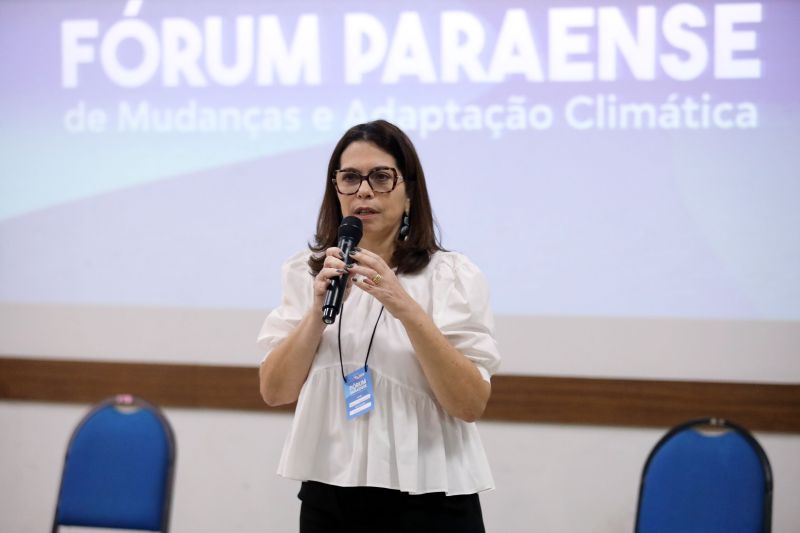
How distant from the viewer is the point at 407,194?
6.28 ft

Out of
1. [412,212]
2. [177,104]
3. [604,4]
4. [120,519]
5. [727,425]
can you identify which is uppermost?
[604,4]

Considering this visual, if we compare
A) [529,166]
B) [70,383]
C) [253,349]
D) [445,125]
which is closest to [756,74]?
[529,166]

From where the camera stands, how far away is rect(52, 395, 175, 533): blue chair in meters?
2.43

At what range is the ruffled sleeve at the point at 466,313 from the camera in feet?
5.90

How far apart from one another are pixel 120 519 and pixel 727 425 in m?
1.64

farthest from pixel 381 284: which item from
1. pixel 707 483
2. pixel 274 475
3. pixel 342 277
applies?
pixel 274 475

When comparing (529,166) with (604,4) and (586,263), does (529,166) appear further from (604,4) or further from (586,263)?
(604,4)

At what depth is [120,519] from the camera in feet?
8.07

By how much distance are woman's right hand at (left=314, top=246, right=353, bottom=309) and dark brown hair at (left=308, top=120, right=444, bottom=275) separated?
0.67 feet

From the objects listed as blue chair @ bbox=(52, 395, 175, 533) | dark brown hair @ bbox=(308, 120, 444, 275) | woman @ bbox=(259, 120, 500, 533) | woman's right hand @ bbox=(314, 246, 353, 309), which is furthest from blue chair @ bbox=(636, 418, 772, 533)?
blue chair @ bbox=(52, 395, 175, 533)

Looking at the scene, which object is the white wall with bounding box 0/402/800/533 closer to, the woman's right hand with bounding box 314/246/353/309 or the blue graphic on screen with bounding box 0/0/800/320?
the blue graphic on screen with bounding box 0/0/800/320

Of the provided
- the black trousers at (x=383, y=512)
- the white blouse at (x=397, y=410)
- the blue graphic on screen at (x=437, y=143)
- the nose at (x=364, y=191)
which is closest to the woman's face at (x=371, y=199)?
the nose at (x=364, y=191)

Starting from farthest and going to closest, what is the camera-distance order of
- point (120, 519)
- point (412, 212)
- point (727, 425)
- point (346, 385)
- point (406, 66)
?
point (406, 66), point (120, 519), point (727, 425), point (412, 212), point (346, 385)

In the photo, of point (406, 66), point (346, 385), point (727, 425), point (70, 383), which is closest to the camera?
point (346, 385)
